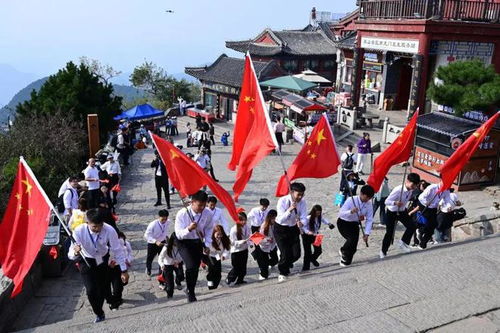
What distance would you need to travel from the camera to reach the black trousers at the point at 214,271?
728 centimetres

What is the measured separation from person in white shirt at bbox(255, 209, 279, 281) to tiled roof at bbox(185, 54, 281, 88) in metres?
26.2

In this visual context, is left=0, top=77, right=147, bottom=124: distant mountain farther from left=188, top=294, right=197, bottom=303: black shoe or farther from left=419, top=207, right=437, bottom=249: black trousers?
left=419, top=207, right=437, bottom=249: black trousers

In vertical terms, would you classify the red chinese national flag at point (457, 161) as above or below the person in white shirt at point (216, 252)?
above

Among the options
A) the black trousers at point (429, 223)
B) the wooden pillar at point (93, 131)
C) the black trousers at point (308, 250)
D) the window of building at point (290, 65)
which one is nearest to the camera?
the black trousers at point (308, 250)

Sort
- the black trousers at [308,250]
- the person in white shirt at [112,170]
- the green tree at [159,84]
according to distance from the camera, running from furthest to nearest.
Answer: the green tree at [159,84]
the person in white shirt at [112,170]
the black trousers at [308,250]

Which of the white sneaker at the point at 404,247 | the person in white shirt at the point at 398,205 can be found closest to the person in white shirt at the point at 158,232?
the person in white shirt at the point at 398,205

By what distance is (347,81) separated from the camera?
32.2 metres

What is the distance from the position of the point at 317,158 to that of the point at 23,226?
4.65 metres

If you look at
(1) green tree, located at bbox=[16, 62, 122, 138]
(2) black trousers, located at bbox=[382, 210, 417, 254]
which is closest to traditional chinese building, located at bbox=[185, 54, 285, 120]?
(1) green tree, located at bbox=[16, 62, 122, 138]

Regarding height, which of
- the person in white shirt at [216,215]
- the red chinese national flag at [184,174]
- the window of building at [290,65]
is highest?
the window of building at [290,65]

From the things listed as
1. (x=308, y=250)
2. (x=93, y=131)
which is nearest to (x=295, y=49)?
(x=93, y=131)

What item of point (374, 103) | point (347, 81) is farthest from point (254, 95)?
point (347, 81)

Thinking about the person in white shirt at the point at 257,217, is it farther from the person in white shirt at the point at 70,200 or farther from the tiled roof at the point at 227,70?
the tiled roof at the point at 227,70

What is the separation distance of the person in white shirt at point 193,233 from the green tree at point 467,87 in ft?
32.4
